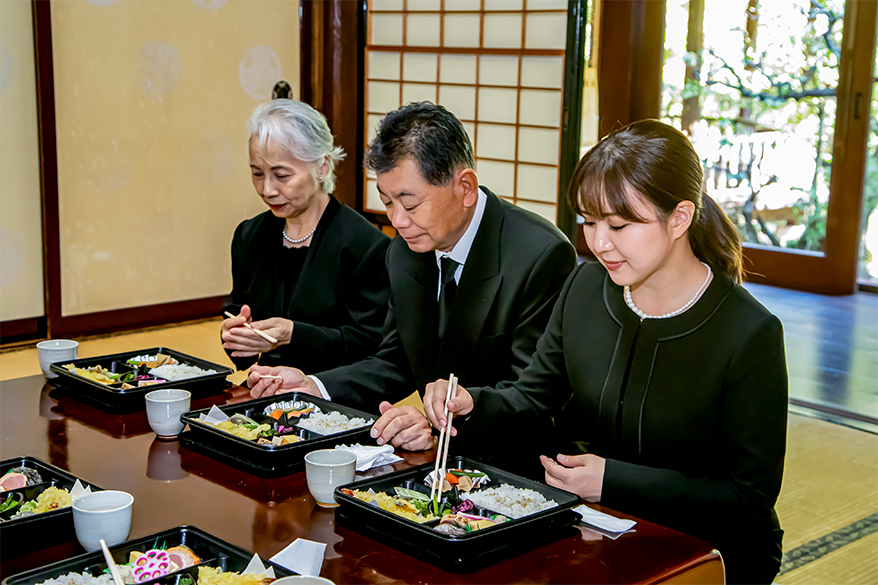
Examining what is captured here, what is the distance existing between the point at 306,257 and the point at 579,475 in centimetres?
128

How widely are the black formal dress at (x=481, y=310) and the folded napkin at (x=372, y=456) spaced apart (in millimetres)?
500

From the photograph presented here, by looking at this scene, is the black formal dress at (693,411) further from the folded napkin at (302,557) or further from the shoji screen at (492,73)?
the shoji screen at (492,73)

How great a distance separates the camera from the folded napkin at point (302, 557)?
115 cm

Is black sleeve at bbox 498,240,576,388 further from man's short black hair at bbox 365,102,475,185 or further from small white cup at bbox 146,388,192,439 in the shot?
small white cup at bbox 146,388,192,439

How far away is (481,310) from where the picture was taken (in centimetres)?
204

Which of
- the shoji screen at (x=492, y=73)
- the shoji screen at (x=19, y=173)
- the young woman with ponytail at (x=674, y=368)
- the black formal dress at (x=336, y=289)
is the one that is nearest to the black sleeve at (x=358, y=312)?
the black formal dress at (x=336, y=289)

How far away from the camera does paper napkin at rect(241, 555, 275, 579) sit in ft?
3.59

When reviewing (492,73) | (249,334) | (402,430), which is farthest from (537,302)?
(492,73)

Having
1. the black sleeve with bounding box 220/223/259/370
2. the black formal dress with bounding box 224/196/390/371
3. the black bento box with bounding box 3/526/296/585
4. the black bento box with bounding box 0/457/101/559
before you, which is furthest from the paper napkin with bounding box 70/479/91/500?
the black sleeve with bounding box 220/223/259/370

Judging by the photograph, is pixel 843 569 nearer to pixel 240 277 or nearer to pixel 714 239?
pixel 714 239

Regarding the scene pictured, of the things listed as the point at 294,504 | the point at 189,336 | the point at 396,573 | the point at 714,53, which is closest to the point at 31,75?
the point at 189,336

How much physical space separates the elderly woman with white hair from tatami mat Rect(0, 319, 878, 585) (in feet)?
4.36

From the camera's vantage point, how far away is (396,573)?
1144 mm

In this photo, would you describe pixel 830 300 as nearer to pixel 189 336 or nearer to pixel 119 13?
pixel 189 336
